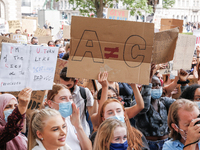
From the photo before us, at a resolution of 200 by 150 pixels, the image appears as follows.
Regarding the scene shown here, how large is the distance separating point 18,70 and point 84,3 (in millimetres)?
18644

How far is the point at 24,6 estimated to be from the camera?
74438 millimetres

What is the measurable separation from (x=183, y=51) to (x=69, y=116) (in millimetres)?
2110

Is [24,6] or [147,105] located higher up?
[24,6]

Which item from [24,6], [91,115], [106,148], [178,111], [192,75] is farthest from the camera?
[24,6]

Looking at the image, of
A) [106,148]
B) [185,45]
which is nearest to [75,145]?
[106,148]

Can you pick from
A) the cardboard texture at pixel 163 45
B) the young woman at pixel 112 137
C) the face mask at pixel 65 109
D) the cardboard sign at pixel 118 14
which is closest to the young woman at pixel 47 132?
the young woman at pixel 112 137

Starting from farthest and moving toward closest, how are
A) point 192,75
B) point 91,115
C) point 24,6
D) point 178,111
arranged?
point 24,6 → point 192,75 → point 91,115 → point 178,111

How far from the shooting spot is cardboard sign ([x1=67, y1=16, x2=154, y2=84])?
300cm

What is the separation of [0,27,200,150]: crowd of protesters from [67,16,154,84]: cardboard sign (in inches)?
5.8

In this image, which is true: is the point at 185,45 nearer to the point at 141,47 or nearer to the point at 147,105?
the point at 147,105

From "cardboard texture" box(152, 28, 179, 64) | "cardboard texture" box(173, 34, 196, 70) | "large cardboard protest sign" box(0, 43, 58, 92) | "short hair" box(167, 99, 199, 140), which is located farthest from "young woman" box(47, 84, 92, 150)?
"cardboard texture" box(173, 34, 196, 70)

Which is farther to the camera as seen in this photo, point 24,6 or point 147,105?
point 24,6

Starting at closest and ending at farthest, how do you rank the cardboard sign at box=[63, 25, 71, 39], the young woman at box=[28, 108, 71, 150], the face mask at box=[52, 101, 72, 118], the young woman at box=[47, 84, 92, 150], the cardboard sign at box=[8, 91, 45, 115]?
the young woman at box=[28, 108, 71, 150] → the young woman at box=[47, 84, 92, 150] → the face mask at box=[52, 101, 72, 118] → the cardboard sign at box=[8, 91, 45, 115] → the cardboard sign at box=[63, 25, 71, 39]

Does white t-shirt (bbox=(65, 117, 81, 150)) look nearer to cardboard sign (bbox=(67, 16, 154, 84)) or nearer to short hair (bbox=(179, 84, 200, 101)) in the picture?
cardboard sign (bbox=(67, 16, 154, 84))
